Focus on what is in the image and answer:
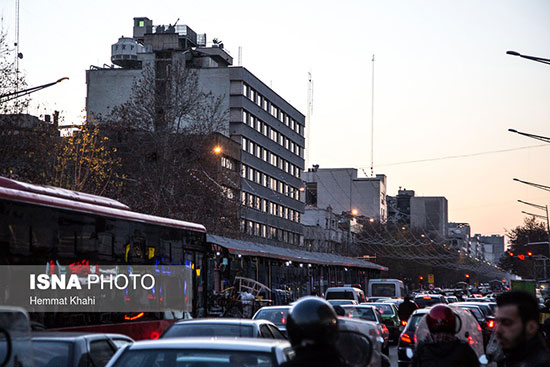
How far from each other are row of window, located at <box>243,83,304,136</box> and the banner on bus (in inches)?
2662

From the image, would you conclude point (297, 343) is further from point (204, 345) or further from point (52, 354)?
point (52, 354)

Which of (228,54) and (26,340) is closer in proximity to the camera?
(26,340)

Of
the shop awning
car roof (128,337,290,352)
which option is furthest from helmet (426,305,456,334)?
the shop awning

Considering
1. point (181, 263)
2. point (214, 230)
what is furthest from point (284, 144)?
point (181, 263)

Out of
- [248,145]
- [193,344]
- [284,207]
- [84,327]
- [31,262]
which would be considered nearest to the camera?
[193,344]

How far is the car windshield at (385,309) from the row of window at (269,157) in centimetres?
5387

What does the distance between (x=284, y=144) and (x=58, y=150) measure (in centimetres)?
6346

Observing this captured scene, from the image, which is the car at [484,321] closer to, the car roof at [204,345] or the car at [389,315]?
the car at [389,315]

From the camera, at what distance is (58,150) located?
1612 inches

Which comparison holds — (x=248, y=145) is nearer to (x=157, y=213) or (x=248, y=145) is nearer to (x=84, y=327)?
(x=157, y=213)

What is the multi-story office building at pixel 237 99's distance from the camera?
284 ft

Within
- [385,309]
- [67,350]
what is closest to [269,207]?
[385,309]

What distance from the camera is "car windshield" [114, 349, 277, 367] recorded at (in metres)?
7.16

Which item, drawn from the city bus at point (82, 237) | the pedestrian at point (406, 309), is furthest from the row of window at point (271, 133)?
the city bus at point (82, 237)
